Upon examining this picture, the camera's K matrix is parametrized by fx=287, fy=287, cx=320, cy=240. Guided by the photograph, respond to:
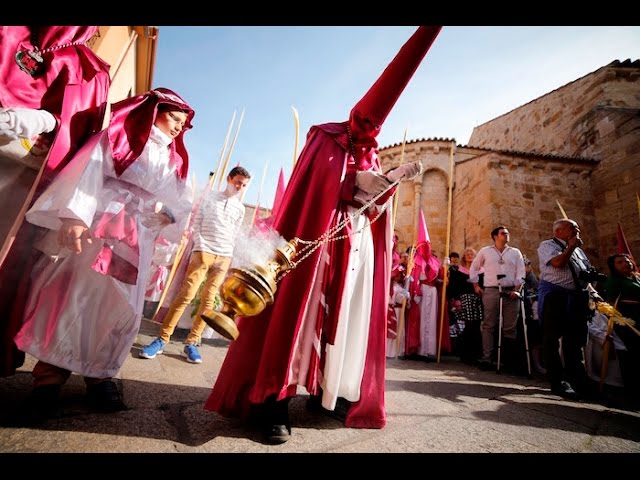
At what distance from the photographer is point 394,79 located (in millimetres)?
1603

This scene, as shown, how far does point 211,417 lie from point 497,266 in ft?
17.3

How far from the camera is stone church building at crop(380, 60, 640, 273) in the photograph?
10492 mm

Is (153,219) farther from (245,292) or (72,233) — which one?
(245,292)

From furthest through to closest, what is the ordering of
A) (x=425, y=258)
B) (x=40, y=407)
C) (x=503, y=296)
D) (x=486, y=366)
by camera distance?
1. (x=425, y=258)
2. (x=503, y=296)
3. (x=486, y=366)
4. (x=40, y=407)

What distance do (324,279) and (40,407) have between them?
1.45 m

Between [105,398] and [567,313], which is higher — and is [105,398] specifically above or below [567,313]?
below

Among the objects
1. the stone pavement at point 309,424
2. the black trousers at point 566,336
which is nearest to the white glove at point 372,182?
the stone pavement at point 309,424

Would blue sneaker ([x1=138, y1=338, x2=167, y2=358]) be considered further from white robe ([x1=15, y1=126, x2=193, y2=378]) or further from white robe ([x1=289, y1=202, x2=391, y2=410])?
white robe ([x1=289, y1=202, x2=391, y2=410])

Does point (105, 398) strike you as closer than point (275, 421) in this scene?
No

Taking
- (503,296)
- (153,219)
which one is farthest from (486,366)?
(153,219)
